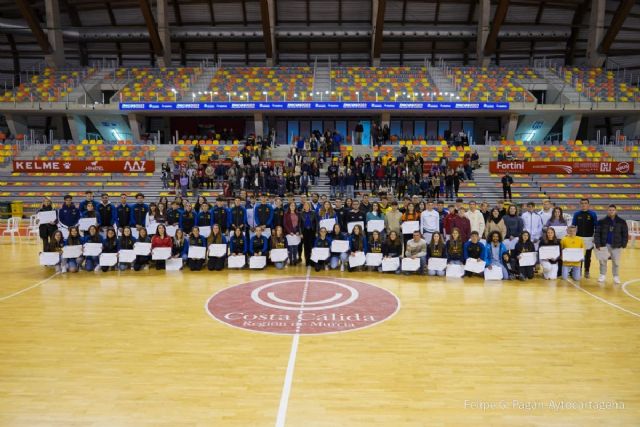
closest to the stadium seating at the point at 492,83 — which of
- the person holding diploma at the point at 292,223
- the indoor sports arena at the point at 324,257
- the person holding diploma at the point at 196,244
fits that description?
the indoor sports arena at the point at 324,257

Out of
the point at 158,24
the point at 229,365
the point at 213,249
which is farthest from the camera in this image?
the point at 158,24

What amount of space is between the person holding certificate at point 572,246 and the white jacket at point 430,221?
310 cm

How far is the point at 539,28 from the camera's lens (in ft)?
114

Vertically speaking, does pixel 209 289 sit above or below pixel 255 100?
below

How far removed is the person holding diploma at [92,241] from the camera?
38.9ft

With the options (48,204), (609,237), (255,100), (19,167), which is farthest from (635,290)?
(19,167)

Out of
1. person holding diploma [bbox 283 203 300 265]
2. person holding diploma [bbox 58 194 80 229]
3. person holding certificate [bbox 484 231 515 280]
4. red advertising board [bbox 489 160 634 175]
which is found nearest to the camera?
person holding certificate [bbox 484 231 515 280]

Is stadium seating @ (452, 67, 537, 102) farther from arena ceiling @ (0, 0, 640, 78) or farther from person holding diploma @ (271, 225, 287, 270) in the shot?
person holding diploma @ (271, 225, 287, 270)

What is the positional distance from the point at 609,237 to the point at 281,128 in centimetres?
2885

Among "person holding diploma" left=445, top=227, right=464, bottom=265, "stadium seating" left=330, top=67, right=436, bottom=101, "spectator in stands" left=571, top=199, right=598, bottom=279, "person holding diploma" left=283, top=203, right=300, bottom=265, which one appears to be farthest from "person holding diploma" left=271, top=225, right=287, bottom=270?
"stadium seating" left=330, top=67, right=436, bottom=101

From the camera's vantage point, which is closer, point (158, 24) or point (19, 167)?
point (19, 167)

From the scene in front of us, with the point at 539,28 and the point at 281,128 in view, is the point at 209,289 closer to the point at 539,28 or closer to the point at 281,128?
the point at 281,128

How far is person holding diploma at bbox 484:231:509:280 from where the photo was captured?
11422 mm

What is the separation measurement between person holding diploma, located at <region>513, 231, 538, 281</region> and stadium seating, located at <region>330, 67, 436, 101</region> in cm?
2016
